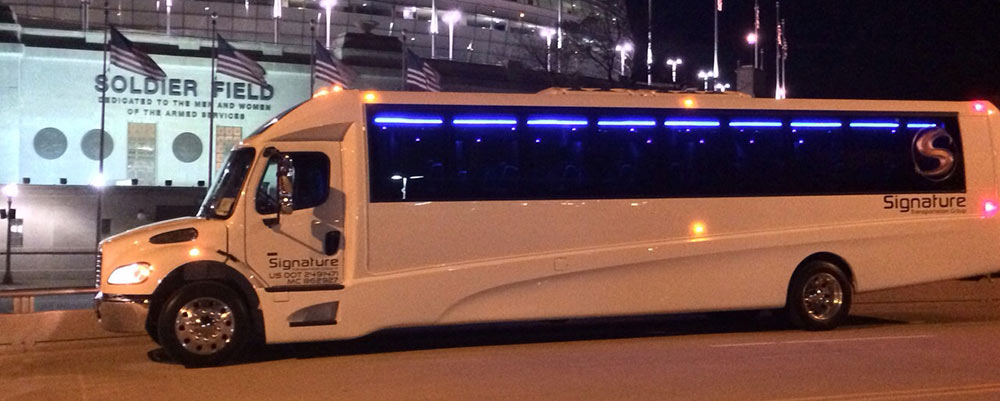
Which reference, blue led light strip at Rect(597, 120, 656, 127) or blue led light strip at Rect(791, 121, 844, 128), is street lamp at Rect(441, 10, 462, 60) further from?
blue led light strip at Rect(597, 120, 656, 127)

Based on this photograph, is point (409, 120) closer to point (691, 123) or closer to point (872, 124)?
point (691, 123)

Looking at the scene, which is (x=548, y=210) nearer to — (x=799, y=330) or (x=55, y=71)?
(x=799, y=330)

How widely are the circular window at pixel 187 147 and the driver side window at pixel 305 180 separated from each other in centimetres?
3746

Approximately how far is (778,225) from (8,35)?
39990 mm

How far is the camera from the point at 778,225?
1325 centimetres

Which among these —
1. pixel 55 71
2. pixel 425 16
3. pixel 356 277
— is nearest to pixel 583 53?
pixel 425 16

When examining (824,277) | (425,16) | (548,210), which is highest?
(425,16)

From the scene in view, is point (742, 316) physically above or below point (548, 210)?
below

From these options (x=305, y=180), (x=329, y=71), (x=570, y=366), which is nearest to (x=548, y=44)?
(x=329, y=71)

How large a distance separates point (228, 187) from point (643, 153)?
5.11 metres

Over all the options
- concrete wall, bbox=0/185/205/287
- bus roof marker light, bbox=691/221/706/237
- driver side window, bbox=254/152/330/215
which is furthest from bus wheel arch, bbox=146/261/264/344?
concrete wall, bbox=0/185/205/287

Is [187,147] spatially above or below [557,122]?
above

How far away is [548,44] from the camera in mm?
59125

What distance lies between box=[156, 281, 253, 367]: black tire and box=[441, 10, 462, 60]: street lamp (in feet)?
160
